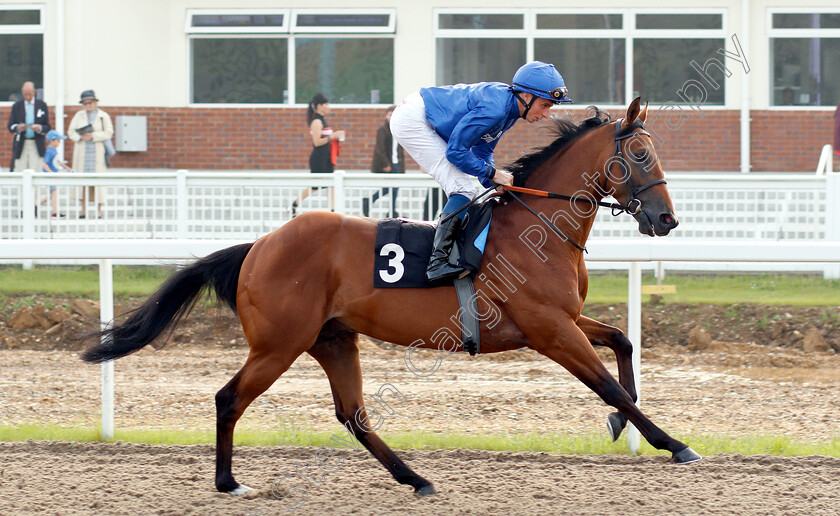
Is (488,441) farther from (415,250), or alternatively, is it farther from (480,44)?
(480,44)

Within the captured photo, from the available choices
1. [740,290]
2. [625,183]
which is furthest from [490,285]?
[740,290]

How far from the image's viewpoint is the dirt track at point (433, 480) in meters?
4.02

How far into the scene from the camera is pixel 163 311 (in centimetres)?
459

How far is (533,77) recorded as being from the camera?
419 centimetres

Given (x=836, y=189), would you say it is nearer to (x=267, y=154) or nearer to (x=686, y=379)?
(x=686, y=379)

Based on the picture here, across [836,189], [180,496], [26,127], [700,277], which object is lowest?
[180,496]

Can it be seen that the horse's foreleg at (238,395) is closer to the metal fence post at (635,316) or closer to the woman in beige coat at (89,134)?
the metal fence post at (635,316)

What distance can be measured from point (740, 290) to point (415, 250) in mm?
4826

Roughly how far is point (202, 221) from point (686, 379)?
15.1ft

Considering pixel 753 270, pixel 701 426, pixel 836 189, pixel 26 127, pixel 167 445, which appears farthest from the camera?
pixel 26 127

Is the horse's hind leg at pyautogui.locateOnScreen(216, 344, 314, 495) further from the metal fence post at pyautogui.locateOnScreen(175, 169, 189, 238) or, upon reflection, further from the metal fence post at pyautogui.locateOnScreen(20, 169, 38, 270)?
the metal fence post at pyautogui.locateOnScreen(20, 169, 38, 270)

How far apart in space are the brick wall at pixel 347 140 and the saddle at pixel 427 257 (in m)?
8.05

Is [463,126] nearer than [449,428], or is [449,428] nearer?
[463,126]

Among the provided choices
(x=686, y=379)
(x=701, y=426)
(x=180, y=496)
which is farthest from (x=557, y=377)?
(x=180, y=496)
